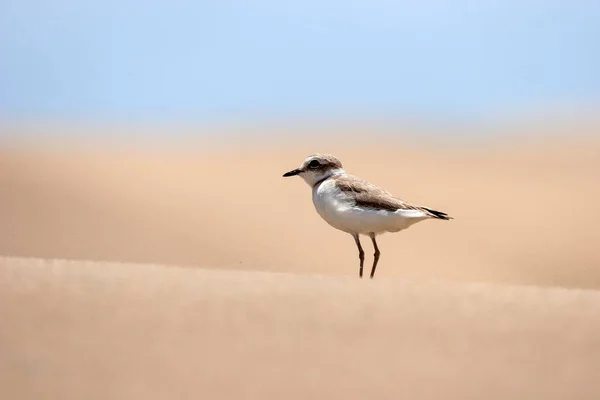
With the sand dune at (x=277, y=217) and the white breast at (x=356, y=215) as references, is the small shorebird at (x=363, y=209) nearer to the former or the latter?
the white breast at (x=356, y=215)

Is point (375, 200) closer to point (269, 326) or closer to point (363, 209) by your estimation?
point (363, 209)

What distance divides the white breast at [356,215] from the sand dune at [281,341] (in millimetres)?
2061

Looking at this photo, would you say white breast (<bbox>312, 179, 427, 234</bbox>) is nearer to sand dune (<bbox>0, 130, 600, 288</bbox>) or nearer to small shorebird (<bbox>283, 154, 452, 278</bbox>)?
small shorebird (<bbox>283, 154, 452, 278</bbox>)

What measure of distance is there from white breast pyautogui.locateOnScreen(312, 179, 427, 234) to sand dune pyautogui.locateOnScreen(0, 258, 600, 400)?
2061mm

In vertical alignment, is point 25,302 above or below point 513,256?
below

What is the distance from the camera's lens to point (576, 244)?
18.0m

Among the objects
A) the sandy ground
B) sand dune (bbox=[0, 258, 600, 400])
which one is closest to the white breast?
the sandy ground

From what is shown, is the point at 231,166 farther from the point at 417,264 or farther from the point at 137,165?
the point at 417,264

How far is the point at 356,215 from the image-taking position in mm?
8977

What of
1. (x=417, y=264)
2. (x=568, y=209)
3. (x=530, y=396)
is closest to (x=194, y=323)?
(x=530, y=396)

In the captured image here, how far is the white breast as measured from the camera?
892cm

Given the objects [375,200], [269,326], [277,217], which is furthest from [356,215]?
[277,217]

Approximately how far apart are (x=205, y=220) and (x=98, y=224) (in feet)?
7.60

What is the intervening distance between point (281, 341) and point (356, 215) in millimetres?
4015
